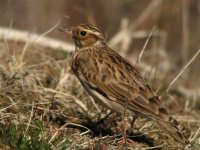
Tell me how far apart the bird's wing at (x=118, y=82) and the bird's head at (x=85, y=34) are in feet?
0.88

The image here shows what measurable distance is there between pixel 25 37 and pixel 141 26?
7190 mm

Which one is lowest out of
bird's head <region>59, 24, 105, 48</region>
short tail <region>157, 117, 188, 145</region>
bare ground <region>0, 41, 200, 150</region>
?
bare ground <region>0, 41, 200, 150</region>

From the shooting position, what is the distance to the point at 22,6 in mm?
18375

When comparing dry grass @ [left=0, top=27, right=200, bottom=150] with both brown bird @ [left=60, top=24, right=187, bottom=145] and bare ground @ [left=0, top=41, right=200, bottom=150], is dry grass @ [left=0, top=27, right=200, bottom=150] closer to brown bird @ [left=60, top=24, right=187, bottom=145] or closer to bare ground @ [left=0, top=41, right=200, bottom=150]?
bare ground @ [left=0, top=41, right=200, bottom=150]

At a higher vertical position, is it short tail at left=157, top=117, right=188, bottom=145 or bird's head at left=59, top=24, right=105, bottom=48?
bird's head at left=59, top=24, right=105, bottom=48

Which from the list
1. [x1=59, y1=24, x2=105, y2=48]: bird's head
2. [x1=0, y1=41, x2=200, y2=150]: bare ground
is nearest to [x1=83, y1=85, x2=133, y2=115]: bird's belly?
[x1=0, y1=41, x2=200, y2=150]: bare ground

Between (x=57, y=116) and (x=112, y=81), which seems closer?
(x=112, y=81)

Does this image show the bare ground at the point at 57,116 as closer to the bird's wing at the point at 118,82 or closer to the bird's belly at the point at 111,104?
the bird's belly at the point at 111,104

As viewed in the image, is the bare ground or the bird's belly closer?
the bare ground

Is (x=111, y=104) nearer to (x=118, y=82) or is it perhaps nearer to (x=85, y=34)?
(x=118, y=82)

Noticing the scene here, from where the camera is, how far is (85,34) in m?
9.10

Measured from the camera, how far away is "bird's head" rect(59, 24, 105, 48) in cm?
905

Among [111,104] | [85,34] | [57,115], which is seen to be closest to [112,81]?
[111,104]

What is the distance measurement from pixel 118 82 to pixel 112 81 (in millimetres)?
72
